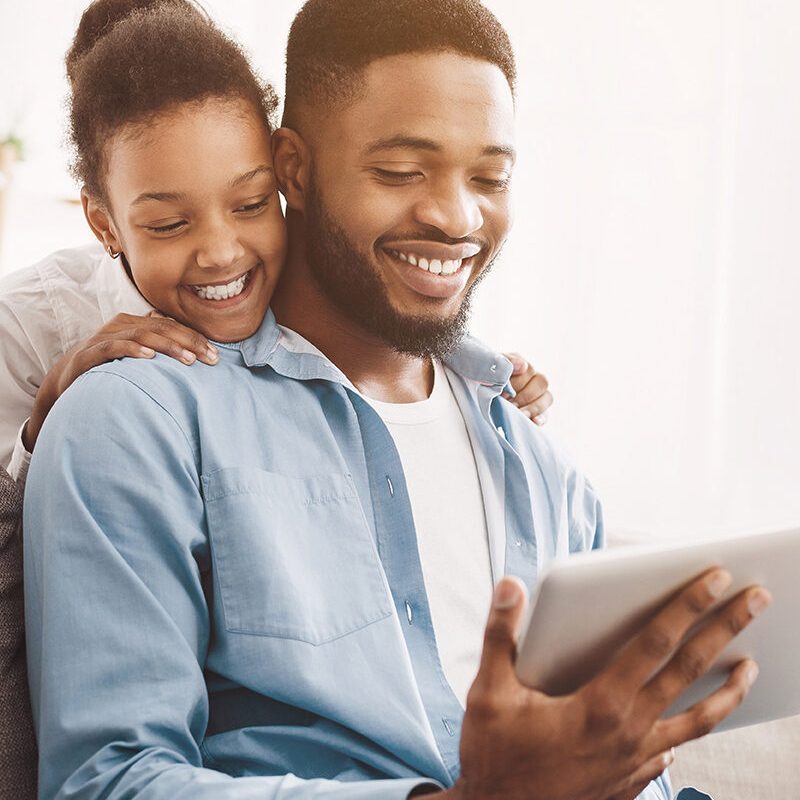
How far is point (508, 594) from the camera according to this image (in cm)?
73

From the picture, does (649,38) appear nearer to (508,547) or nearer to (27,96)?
(508,547)

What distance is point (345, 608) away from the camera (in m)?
1.02

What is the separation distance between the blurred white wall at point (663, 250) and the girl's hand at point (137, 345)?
149 cm

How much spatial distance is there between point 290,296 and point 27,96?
2.55m

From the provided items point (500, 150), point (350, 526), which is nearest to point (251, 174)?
point (500, 150)

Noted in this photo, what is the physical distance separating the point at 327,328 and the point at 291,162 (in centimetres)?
19

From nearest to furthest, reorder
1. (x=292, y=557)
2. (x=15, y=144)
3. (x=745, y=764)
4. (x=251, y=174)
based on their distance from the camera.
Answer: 1. (x=292, y=557)
2. (x=251, y=174)
3. (x=745, y=764)
4. (x=15, y=144)

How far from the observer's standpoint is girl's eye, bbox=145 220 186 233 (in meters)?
1.10

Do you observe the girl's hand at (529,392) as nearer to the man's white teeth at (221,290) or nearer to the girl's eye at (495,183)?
the girl's eye at (495,183)

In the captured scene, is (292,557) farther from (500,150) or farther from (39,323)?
(39,323)

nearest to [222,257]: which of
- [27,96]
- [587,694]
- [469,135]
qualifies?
[469,135]

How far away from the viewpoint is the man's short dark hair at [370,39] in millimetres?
1143

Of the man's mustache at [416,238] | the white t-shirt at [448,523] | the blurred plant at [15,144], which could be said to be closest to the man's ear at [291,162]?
the man's mustache at [416,238]

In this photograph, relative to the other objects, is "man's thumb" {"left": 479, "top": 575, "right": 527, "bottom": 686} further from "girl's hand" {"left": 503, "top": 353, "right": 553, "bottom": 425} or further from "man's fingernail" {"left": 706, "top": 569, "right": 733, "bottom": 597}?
"girl's hand" {"left": 503, "top": 353, "right": 553, "bottom": 425}
